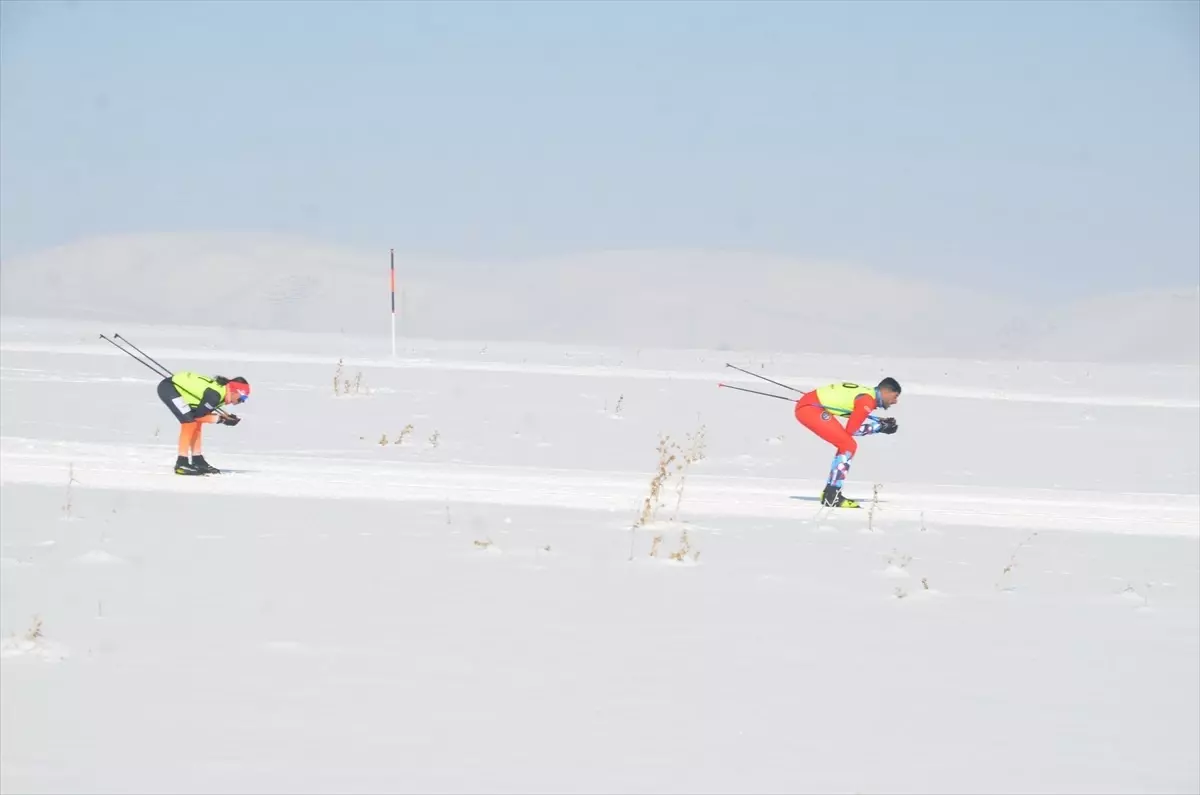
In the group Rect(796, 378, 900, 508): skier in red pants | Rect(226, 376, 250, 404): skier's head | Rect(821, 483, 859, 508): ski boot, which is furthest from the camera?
Rect(226, 376, 250, 404): skier's head

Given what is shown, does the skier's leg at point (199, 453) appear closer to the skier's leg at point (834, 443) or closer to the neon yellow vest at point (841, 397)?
the skier's leg at point (834, 443)

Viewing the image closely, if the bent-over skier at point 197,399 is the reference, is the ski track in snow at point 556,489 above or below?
below

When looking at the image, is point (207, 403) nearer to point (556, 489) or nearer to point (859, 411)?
point (556, 489)

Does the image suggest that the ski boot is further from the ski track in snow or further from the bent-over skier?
the bent-over skier

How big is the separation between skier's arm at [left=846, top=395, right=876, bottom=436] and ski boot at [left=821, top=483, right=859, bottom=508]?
0.58 meters

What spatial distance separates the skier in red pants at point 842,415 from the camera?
14.5 metres

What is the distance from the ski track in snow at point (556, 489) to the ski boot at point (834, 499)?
11 centimetres

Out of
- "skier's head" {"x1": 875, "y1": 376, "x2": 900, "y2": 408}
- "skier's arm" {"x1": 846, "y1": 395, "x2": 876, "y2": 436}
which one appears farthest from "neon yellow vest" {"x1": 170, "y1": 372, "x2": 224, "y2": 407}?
"skier's head" {"x1": 875, "y1": 376, "x2": 900, "y2": 408}

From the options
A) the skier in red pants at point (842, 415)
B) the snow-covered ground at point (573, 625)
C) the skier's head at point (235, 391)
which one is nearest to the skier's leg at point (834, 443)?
the skier in red pants at point (842, 415)

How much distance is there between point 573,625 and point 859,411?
6.55 m

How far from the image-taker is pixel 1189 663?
8.62 m

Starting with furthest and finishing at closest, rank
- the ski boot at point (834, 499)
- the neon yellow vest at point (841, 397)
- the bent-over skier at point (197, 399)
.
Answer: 1. the bent-over skier at point (197, 399)
2. the neon yellow vest at point (841, 397)
3. the ski boot at point (834, 499)

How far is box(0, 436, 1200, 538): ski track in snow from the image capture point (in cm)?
1401

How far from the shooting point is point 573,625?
8836mm
